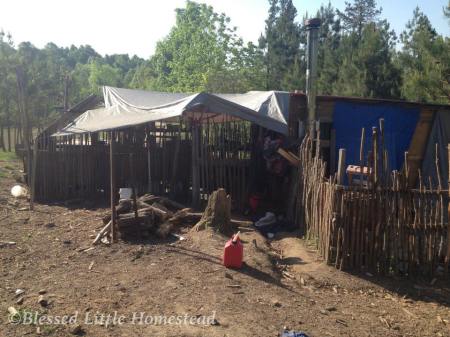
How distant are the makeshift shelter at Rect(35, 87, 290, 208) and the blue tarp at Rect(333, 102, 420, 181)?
1.26 meters

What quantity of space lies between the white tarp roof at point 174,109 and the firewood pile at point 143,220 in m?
1.61

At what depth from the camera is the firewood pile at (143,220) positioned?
6590 mm

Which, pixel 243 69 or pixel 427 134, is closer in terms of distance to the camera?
pixel 427 134

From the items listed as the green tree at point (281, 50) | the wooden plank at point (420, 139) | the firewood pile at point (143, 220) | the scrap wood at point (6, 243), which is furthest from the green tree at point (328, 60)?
the scrap wood at point (6, 243)

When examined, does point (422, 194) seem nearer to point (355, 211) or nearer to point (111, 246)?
point (355, 211)

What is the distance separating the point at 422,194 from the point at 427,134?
5.01m

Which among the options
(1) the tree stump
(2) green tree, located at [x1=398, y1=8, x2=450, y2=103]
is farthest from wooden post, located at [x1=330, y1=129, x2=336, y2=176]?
(2) green tree, located at [x1=398, y1=8, x2=450, y2=103]

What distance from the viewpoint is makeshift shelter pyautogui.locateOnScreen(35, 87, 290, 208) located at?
9.17 meters

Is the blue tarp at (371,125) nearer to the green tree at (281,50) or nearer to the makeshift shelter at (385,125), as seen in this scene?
the makeshift shelter at (385,125)

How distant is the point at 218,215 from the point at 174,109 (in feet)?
7.46

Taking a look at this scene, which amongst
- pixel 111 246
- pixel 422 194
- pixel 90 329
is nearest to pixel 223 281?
pixel 90 329

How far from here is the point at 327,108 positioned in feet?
30.8

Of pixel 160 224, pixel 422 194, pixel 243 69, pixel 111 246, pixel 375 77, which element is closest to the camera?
pixel 422 194

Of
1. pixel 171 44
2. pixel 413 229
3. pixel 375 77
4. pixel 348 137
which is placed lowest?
pixel 413 229
